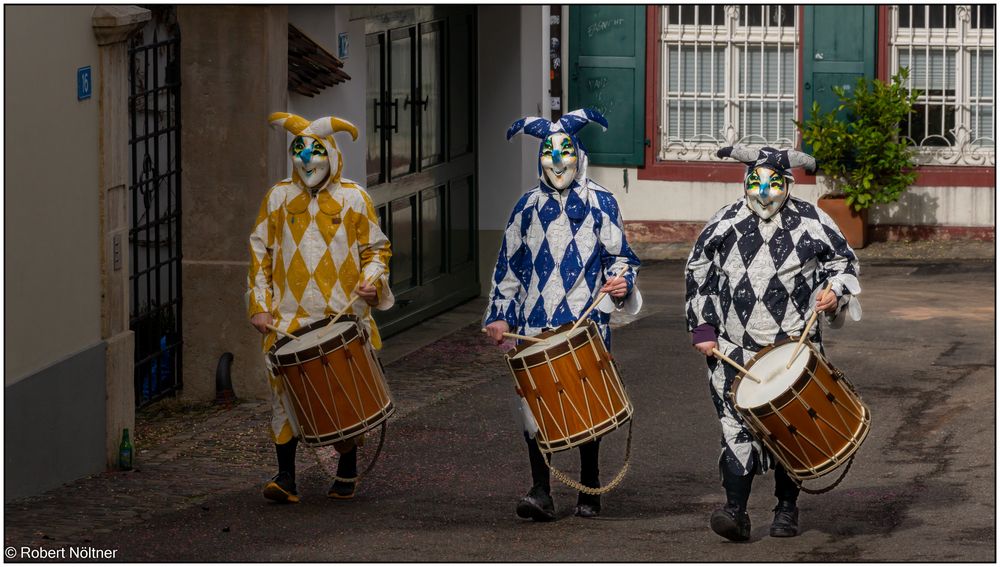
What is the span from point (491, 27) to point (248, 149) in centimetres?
434

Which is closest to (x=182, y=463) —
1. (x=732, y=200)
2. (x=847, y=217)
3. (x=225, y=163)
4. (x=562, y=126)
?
(x=225, y=163)

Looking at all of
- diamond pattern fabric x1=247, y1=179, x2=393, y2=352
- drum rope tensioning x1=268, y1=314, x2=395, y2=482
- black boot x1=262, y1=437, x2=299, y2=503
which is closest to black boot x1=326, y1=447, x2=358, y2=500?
black boot x1=262, y1=437, x2=299, y2=503

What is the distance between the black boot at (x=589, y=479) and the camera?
790 centimetres

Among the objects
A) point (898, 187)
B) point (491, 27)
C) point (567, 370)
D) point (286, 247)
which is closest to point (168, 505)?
point (286, 247)

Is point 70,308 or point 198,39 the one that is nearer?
point 70,308

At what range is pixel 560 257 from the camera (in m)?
7.80

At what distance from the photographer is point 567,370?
7.38 metres

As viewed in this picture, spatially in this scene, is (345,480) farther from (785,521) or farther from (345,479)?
(785,521)

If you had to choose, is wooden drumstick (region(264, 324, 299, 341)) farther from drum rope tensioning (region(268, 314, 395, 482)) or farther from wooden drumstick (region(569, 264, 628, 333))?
wooden drumstick (region(569, 264, 628, 333))

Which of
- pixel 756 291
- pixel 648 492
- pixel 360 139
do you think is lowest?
pixel 648 492

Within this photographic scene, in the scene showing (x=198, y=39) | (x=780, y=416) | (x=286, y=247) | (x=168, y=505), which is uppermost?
Answer: (x=198, y=39)

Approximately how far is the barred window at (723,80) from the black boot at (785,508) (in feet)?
32.9

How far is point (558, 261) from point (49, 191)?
7.59 feet

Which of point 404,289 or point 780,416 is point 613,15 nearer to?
point 404,289
